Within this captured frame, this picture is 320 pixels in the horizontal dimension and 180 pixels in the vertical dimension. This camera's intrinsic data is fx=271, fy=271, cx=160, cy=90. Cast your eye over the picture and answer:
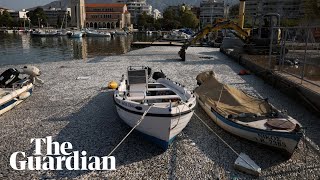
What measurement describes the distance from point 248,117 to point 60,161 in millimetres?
6185

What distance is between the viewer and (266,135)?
7.92 m

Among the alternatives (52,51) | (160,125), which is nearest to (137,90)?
(160,125)

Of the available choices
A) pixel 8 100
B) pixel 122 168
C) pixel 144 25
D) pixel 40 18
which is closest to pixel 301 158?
pixel 122 168

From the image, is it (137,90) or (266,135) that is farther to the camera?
(137,90)

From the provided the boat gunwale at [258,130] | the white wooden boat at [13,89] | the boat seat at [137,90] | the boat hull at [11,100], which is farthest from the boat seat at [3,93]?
the boat gunwale at [258,130]

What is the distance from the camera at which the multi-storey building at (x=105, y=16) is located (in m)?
187

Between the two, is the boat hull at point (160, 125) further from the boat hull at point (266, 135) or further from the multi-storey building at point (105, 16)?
the multi-storey building at point (105, 16)

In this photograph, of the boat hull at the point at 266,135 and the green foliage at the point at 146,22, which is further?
the green foliage at the point at 146,22

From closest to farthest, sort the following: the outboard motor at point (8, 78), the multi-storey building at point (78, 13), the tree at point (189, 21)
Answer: the outboard motor at point (8, 78) → the tree at point (189, 21) → the multi-storey building at point (78, 13)

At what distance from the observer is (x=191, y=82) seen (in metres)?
17.9

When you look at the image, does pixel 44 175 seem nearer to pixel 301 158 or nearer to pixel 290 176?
pixel 290 176

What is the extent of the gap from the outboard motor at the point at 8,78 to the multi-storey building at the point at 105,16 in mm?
176841

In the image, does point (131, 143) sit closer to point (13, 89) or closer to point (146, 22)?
point (13, 89)

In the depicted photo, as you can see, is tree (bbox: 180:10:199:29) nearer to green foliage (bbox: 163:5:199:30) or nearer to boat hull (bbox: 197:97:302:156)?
green foliage (bbox: 163:5:199:30)
